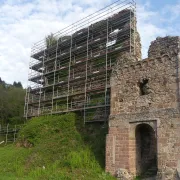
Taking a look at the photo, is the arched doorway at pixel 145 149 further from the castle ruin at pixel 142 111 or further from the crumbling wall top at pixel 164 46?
the crumbling wall top at pixel 164 46

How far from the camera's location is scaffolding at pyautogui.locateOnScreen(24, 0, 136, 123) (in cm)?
A: 2189

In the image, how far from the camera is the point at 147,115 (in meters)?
12.5

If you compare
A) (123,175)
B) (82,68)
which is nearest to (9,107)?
(82,68)

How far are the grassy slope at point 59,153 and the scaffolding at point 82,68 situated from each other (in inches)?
79.0

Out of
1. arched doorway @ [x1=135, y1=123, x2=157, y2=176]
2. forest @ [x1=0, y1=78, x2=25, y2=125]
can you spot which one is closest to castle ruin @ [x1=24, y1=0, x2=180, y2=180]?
arched doorway @ [x1=135, y1=123, x2=157, y2=176]

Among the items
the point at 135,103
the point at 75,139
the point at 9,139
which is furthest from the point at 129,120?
the point at 9,139

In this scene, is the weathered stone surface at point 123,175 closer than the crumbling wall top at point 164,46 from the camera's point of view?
Yes

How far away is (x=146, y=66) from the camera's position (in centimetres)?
1337

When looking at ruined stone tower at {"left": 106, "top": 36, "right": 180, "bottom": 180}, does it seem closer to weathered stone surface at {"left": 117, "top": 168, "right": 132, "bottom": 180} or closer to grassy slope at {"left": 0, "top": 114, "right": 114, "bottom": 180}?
weathered stone surface at {"left": 117, "top": 168, "right": 132, "bottom": 180}

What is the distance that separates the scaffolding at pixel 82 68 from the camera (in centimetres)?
2189

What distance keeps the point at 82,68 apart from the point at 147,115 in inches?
518

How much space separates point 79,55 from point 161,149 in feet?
Result: 53.3

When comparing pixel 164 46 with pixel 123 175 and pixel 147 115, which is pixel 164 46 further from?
pixel 123 175

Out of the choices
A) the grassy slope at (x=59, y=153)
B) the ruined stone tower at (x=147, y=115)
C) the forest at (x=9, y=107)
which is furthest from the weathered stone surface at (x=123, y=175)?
the forest at (x=9, y=107)
